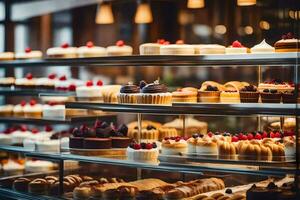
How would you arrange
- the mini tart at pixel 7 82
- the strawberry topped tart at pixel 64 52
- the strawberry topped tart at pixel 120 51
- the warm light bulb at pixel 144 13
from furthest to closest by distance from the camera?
the mini tart at pixel 7 82 → the warm light bulb at pixel 144 13 → the strawberry topped tart at pixel 64 52 → the strawberry topped tart at pixel 120 51

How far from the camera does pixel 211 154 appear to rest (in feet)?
19.1

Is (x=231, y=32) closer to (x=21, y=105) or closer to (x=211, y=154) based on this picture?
(x=211, y=154)

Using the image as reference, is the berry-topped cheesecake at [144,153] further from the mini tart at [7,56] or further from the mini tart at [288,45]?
the mini tart at [7,56]

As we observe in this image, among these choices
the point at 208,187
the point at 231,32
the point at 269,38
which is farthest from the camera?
the point at 231,32

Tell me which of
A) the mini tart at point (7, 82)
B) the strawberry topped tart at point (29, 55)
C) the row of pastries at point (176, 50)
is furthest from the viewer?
the mini tart at point (7, 82)

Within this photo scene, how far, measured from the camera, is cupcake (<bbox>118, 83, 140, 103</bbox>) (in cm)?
632

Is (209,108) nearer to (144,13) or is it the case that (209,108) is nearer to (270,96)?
(270,96)

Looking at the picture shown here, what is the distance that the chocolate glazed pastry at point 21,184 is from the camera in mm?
7141

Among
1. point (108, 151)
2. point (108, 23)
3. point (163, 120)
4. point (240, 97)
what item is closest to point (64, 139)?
point (108, 151)

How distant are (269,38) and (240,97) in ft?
3.65

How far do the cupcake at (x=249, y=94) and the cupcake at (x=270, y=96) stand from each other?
70 mm

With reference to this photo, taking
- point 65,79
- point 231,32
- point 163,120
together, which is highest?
point 231,32

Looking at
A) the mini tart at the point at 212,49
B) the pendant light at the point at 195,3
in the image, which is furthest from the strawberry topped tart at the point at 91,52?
the mini tart at the point at 212,49

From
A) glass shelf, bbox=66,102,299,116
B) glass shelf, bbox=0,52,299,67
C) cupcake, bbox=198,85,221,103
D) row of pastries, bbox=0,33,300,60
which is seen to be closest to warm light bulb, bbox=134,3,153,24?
row of pastries, bbox=0,33,300,60
